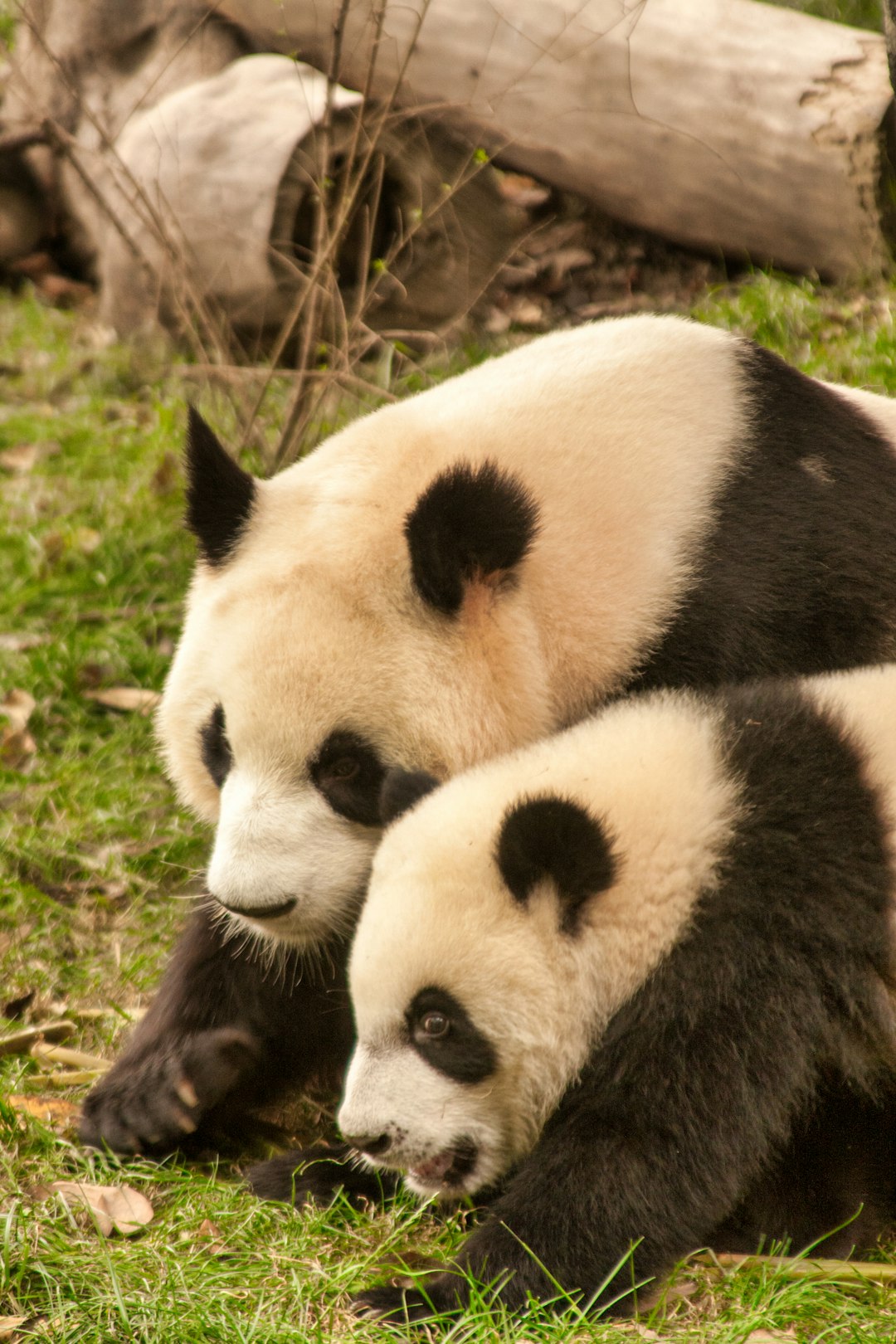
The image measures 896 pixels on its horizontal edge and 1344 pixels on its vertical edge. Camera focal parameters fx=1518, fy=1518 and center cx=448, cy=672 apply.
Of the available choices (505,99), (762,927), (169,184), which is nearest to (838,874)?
(762,927)

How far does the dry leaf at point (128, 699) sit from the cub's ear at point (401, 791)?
8.19 ft

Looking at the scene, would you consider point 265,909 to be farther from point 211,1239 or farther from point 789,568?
point 789,568

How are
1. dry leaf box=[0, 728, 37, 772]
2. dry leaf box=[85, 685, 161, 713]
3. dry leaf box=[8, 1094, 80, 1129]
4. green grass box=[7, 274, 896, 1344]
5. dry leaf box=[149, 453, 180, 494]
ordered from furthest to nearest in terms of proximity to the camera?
dry leaf box=[149, 453, 180, 494]
dry leaf box=[85, 685, 161, 713]
dry leaf box=[0, 728, 37, 772]
dry leaf box=[8, 1094, 80, 1129]
green grass box=[7, 274, 896, 1344]

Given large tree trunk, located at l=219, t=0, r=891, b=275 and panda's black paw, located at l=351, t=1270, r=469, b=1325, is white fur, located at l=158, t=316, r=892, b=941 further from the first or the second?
large tree trunk, located at l=219, t=0, r=891, b=275

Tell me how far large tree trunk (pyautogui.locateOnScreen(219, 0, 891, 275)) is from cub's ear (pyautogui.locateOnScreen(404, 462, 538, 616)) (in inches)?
133

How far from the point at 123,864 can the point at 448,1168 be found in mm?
2061

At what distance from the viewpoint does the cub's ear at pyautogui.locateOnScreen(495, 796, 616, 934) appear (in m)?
2.84

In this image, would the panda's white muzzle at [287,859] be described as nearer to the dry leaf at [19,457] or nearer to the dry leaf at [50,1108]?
the dry leaf at [50,1108]

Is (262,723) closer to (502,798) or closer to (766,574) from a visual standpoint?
(502,798)

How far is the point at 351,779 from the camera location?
3.35 meters

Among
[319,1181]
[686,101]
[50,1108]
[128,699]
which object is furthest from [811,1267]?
[686,101]

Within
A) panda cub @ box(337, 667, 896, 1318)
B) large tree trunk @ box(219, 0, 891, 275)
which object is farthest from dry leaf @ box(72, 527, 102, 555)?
panda cub @ box(337, 667, 896, 1318)

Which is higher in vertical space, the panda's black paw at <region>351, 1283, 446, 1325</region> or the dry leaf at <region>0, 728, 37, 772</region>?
the panda's black paw at <region>351, 1283, 446, 1325</region>

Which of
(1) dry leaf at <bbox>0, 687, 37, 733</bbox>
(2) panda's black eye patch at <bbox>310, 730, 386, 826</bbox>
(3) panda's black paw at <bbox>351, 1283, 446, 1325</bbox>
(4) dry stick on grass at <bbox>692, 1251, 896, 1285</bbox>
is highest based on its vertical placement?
(2) panda's black eye patch at <bbox>310, 730, 386, 826</bbox>
